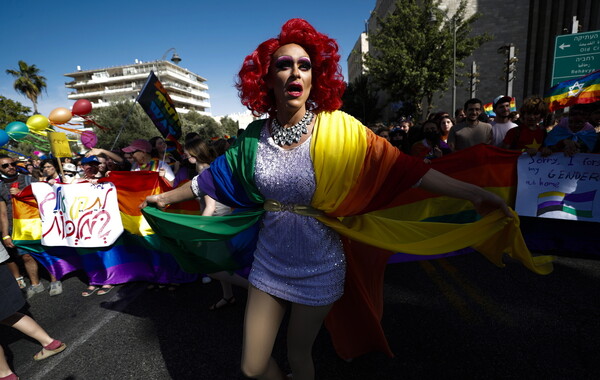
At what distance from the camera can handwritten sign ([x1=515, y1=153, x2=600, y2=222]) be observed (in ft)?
10.7

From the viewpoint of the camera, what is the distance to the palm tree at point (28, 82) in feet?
140

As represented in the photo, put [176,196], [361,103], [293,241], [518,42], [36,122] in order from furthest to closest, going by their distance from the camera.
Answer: [361,103]
[518,42]
[36,122]
[176,196]
[293,241]

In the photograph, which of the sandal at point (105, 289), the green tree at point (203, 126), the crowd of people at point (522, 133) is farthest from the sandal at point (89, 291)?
the green tree at point (203, 126)

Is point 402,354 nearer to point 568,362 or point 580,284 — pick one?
point 568,362

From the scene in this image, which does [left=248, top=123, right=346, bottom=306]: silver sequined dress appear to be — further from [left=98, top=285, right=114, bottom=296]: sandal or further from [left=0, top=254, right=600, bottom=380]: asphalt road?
[left=98, top=285, right=114, bottom=296]: sandal

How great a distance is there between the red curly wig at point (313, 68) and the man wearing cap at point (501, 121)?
4475mm

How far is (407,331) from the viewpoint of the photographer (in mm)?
2572

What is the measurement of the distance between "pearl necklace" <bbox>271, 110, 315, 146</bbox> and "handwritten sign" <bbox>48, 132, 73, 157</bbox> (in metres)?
3.41

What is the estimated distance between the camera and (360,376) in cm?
216

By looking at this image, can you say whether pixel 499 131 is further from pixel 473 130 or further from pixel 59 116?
pixel 59 116

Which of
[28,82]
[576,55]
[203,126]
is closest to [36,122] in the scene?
[576,55]

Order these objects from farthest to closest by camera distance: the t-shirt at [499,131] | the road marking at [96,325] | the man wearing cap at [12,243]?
the t-shirt at [499,131], the man wearing cap at [12,243], the road marking at [96,325]

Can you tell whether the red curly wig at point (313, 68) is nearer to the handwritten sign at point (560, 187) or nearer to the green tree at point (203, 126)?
the handwritten sign at point (560, 187)

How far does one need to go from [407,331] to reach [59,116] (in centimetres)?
913
